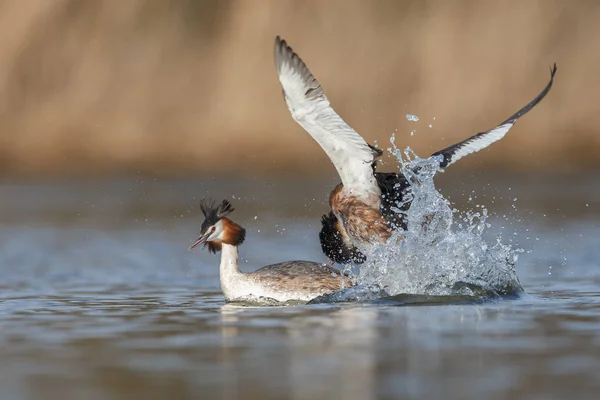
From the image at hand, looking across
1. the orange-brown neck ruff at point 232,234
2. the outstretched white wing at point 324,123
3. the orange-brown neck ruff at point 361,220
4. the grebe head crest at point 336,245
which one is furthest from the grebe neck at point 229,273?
the outstretched white wing at point 324,123

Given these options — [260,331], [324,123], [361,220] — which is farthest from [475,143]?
[260,331]

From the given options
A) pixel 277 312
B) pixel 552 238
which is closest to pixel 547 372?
pixel 277 312

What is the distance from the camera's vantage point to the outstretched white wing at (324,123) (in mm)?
11422

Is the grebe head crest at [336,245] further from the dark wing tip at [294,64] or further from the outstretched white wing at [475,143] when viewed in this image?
the dark wing tip at [294,64]

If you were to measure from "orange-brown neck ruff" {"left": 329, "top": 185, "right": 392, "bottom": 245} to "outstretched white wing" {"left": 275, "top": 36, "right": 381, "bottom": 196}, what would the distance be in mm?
107

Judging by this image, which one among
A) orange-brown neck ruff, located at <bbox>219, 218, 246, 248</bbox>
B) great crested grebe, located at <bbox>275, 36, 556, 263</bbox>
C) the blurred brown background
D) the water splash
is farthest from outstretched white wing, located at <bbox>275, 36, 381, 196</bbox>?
the blurred brown background

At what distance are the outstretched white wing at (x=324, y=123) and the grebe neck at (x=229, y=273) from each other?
1.20 m

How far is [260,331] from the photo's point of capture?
32.4 feet

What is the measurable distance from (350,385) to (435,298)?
415 cm

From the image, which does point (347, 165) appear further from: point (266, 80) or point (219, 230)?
point (266, 80)

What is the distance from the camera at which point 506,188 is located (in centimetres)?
2781

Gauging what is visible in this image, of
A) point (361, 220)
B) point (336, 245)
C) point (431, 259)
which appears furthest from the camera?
point (336, 245)

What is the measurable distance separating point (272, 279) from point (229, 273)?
1.30 feet

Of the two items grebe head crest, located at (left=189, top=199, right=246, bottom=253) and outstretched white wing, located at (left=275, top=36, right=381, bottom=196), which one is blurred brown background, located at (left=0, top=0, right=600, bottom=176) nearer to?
grebe head crest, located at (left=189, top=199, right=246, bottom=253)
